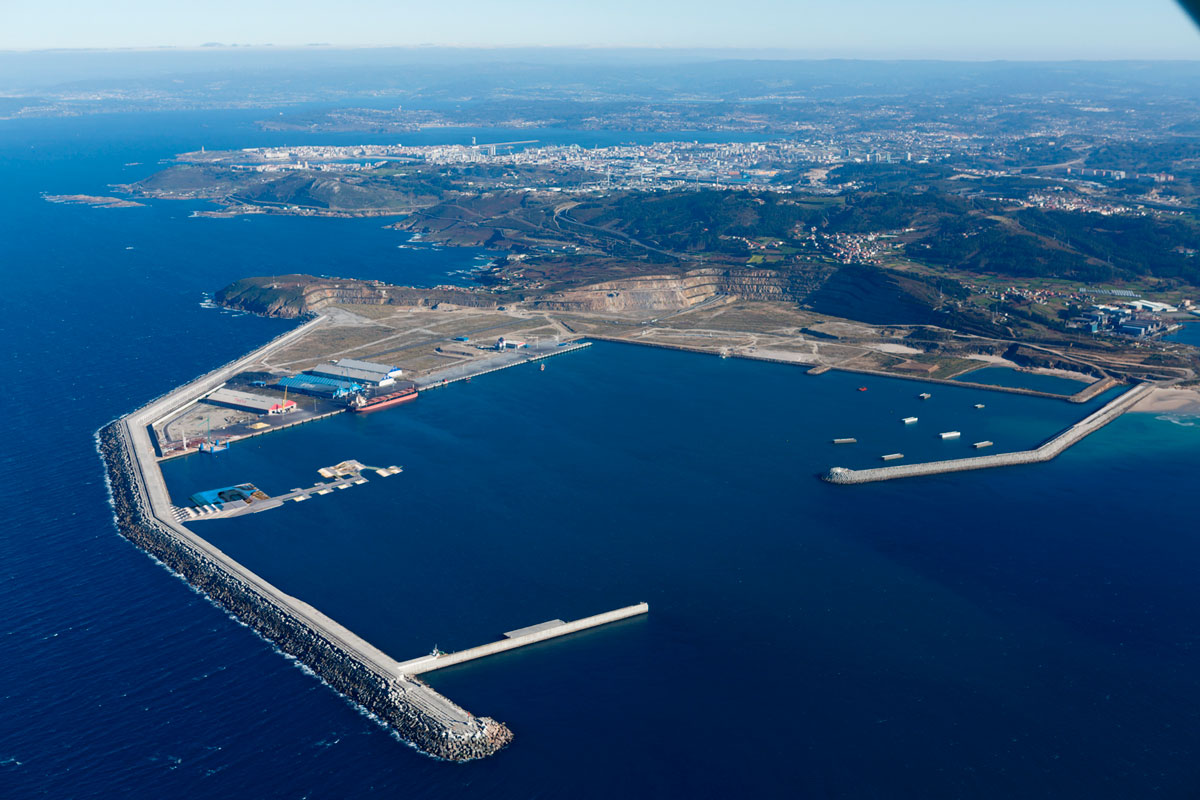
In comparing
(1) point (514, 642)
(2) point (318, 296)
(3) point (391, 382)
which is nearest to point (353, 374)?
(3) point (391, 382)

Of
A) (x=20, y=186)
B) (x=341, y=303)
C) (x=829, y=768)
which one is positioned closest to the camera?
(x=829, y=768)

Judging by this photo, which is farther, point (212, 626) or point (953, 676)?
point (212, 626)

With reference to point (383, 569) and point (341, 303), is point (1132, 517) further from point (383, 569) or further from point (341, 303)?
point (341, 303)

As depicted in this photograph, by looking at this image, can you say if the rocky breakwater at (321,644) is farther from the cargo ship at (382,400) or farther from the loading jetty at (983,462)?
the loading jetty at (983,462)

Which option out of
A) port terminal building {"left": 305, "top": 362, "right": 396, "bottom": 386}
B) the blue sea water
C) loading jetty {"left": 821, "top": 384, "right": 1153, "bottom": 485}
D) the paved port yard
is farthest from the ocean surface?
the blue sea water

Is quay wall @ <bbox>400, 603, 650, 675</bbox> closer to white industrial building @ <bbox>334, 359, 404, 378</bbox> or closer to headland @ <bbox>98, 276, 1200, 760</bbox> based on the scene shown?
headland @ <bbox>98, 276, 1200, 760</bbox>

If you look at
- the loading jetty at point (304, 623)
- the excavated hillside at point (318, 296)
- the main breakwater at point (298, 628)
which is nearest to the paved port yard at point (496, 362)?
the excavated hillside at point (318, 296)

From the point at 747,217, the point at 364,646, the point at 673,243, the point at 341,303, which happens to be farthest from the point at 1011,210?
the point at 364,646
